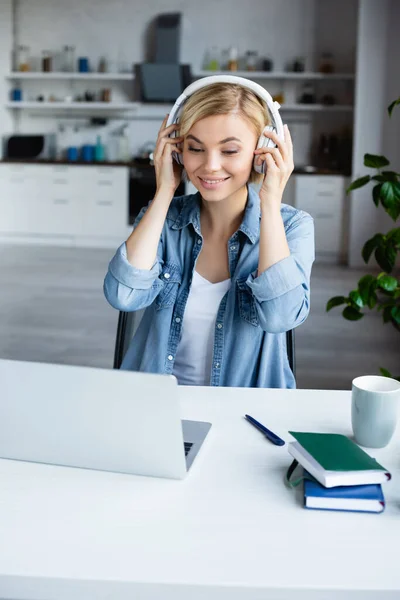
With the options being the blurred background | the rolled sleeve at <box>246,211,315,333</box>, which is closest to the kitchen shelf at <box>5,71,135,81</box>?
the blurred background

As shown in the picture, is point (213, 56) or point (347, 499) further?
point (213, 56)

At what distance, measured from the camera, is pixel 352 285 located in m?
6.12

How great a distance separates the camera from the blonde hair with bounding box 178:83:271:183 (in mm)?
1547

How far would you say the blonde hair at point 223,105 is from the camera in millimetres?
1547

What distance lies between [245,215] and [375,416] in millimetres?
686

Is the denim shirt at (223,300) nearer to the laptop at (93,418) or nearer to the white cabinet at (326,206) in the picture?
the laptop at (93,418)

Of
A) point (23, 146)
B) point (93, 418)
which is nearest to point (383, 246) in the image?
point (93, 418)

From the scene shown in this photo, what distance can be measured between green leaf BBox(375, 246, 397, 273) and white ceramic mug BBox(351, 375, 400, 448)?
1.31 metres

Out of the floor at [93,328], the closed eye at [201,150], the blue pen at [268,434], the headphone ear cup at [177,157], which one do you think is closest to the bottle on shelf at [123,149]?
the floor at [93,328]

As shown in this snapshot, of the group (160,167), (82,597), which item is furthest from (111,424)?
(160,167)

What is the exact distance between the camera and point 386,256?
8.07 ft

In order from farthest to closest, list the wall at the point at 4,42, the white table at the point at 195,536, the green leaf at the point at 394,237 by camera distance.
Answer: the wall at the point at 4,42 < the green leaf at the point at 394,237 < the white table at the point at 195,536

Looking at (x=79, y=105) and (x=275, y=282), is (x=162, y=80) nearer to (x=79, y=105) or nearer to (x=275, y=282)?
(x=79, y=105)

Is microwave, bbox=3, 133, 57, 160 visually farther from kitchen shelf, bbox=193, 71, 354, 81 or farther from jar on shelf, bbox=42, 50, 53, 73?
kitchen shelf, bbox=193, 71, 354, 81
